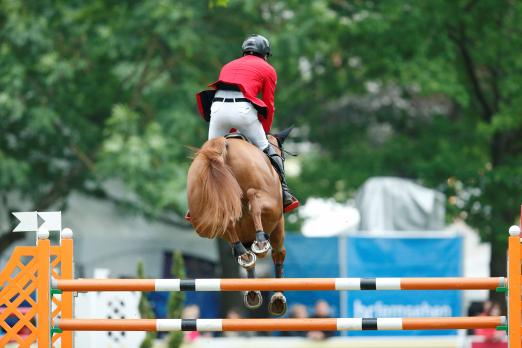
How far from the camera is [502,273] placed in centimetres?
2216

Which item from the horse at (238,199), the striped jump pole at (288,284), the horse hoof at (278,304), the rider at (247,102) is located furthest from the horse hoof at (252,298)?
the striped jump pole at (288,284)

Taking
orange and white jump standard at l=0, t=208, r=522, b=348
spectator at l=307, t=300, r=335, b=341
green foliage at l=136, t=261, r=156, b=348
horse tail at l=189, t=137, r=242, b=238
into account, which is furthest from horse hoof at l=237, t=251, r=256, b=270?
spectator at l=307, t=300, r=335, b=341

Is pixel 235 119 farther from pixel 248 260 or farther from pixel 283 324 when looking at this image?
pixel 283 324

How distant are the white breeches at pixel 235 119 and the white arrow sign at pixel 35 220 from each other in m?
1.50

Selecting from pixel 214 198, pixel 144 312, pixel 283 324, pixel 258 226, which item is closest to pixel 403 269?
pixel 144 312

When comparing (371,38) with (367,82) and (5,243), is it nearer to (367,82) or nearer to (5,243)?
(367,82)

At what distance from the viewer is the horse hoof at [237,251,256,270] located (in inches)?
346

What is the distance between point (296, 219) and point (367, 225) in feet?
13.8

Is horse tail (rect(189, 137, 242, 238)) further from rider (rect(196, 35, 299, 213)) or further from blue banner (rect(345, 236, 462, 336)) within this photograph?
blue banner (rect(345, 236, 462, 336))

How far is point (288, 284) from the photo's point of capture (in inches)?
312

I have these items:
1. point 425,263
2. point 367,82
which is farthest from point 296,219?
point 425,263

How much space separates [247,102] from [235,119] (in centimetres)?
18

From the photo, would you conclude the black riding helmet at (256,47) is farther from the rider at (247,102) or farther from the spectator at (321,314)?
the spectator at (321,314)

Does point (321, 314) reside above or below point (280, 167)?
below
